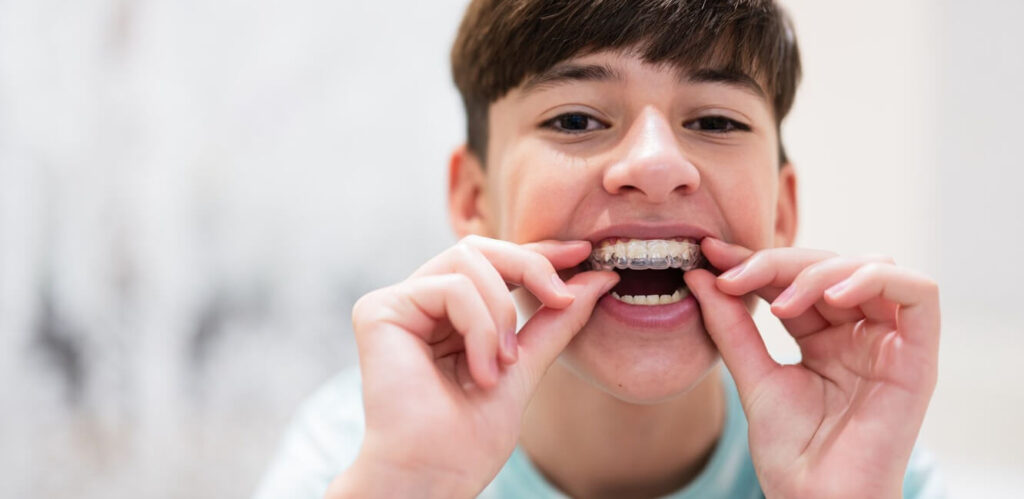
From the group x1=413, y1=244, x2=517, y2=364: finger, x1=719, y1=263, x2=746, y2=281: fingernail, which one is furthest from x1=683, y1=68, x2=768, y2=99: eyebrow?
x1=413, y1=244, x2=517, y2=364: finger

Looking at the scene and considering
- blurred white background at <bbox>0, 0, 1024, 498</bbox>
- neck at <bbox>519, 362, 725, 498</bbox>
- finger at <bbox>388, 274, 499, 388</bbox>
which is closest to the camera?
finger at <bbox>388, 274, 499, 388</bbox>

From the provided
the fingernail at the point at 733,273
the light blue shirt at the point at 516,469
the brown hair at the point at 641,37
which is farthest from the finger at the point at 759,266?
the light blue shirt at the point at 516,469

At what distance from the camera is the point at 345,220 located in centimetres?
152

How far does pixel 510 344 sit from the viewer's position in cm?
64

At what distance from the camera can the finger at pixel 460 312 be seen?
2.00 ft

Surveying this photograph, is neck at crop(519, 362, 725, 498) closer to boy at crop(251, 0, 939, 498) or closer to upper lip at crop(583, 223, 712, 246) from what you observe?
boy at crop(251, 0, 939, 498)

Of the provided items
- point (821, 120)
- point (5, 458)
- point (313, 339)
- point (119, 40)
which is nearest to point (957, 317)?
point (821, 120)

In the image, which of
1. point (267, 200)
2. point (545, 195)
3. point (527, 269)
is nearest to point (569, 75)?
point (545, 195)

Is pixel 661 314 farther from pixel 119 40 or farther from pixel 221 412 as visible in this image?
pixel 119 40

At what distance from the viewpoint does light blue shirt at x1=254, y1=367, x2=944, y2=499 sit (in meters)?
0.95

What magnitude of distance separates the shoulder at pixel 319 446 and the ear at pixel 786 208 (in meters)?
0.67

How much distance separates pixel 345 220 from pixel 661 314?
953mm

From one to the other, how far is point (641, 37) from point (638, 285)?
0.29 meters

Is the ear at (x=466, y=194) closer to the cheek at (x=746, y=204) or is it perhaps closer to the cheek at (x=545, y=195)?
the cheek at (x=545, y=195)
